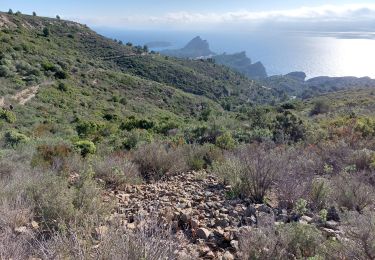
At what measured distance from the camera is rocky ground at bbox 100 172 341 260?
9.19 feet

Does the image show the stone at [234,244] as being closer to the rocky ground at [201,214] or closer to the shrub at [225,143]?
the rocky ground at [201,214]

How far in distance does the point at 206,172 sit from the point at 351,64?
69.6m

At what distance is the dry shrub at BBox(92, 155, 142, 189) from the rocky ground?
0.19 metres

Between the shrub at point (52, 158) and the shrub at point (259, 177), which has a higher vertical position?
the shrub at point (259, 177)

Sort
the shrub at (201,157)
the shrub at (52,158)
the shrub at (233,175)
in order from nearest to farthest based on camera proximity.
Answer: the shrub at (233,175), the shrub at (52,158), the shrub at (201,157)

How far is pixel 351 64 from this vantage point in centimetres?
6562

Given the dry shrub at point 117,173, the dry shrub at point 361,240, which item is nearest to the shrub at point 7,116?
the dry shrub at point 117,173

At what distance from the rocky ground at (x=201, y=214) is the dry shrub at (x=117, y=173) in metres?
0.19

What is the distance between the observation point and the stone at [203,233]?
9.60 feet

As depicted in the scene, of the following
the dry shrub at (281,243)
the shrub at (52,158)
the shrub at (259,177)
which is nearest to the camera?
the dry shrub at (281,243)

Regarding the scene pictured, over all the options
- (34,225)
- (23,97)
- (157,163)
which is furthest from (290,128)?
(23,97)

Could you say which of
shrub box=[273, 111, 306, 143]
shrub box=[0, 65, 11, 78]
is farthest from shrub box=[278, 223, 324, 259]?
shrub box=[0, 65, 11, 78]

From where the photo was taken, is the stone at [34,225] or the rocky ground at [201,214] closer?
the rocky ground at [201,214]

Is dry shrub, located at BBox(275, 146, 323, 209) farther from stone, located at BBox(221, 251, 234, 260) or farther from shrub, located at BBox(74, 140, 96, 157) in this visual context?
shrub, located at BBox(74, 140, 96, 157)
